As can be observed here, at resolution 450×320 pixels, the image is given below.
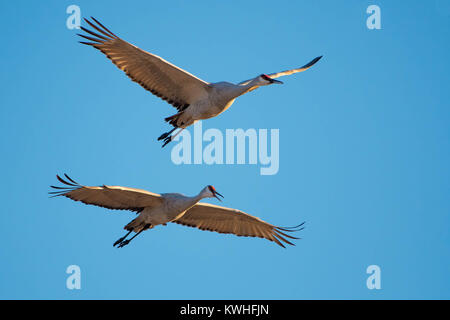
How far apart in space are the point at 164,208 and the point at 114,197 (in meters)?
1.07

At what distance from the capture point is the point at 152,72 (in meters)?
18.6

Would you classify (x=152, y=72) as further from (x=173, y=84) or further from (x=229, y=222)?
(x=229, y=222)

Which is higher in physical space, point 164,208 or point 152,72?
point 152,72

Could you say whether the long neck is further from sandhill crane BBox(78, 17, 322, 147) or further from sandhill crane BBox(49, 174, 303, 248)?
sandhill crane BBox(49, 174, 303, 248)

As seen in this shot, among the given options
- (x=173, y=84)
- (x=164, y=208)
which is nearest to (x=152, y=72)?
(x=173, y=84)

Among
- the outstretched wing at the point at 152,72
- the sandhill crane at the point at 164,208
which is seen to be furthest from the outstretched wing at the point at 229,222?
the outstretched wing at the point at 152,72

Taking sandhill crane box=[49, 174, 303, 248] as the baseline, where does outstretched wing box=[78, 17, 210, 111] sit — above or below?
above

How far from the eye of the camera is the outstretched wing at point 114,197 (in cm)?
1709

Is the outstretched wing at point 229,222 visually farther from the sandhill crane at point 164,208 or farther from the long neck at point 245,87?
the long neck at point 245,87

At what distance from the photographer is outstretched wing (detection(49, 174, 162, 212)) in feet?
56.1

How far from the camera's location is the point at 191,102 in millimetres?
18906

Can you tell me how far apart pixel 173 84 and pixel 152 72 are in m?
0.53

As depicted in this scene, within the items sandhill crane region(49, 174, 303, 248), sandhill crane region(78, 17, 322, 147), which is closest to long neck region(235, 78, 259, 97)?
sandhill crane region(78, 17, 322, 147)
